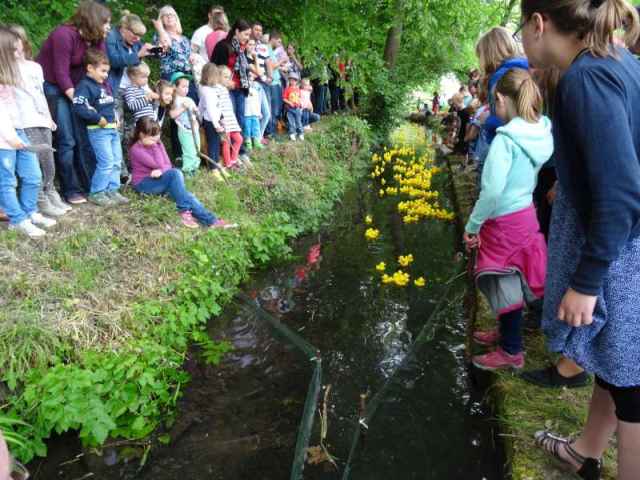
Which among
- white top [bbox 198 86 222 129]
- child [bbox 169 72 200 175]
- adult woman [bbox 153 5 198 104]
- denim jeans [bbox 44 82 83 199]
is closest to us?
denim jeans [bbox 44 82 83 199]

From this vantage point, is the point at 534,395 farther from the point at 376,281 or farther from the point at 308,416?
the point at 376,281

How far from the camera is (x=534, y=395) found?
2643mm

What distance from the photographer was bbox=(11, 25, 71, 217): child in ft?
13.0

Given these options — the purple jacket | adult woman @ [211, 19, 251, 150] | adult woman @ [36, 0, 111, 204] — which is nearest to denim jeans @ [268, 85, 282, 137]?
adult woman @ [211, 19, 251, 150]

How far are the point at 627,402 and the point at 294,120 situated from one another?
7.78 m

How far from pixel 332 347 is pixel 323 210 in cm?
350

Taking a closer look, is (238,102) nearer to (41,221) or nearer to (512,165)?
(41,221)

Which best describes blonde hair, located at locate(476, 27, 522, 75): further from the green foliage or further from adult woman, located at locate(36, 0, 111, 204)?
adult woman, located at locate(36, 0, 111, 204)

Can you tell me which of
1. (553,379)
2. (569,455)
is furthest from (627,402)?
(553,379)

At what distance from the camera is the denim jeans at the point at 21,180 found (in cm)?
374

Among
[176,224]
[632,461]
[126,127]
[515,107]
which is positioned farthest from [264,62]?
[632,461]

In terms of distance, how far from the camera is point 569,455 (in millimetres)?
2061

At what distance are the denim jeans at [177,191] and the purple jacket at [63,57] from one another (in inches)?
48.4

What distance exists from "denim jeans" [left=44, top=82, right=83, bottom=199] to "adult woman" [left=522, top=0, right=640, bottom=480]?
15.0 ft
